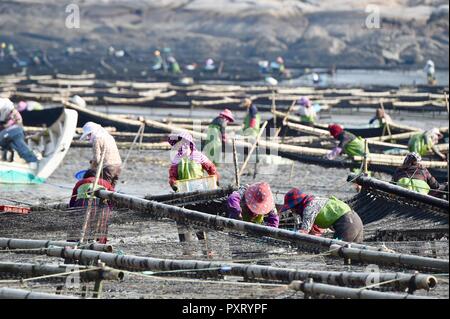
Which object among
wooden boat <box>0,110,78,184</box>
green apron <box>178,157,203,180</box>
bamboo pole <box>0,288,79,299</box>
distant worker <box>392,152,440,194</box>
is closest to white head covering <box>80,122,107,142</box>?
green apron <box>178,157,203,180</box>

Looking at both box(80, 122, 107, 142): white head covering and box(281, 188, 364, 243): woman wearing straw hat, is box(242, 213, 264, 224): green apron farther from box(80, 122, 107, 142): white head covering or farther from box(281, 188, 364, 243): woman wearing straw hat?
box(80, 122, 107, 142): white head covering

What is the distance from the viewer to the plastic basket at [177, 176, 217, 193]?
42.2ft

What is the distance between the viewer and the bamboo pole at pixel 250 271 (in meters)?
8.45

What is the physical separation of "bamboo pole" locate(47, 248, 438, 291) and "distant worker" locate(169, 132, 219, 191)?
3313 mm

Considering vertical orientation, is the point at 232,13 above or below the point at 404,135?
above

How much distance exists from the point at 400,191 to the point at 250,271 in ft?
10.4

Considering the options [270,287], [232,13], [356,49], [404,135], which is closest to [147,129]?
[404,135]

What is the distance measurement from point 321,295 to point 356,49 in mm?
58242

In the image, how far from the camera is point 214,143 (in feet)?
65.1

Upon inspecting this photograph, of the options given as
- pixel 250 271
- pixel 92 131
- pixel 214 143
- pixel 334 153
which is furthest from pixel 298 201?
pixel 214 143

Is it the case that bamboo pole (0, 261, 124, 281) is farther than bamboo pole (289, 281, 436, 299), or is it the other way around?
bamboo pole (0, 261, 124, 281)

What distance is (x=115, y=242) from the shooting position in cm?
1165

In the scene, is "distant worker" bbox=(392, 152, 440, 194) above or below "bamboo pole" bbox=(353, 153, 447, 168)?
above

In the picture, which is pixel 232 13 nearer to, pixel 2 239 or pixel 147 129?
pixel 147 129
